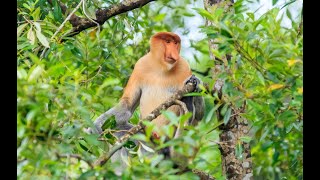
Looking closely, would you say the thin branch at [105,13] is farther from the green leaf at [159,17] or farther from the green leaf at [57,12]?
the green leaf at [159,17]

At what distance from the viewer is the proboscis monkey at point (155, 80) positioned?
564 centimetres

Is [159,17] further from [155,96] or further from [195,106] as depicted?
[195,106]

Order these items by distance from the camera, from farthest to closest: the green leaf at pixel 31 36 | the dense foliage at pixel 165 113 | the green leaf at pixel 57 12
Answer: the green leaf at pixel 57 12 → the green leaf at pixel 31 36 → the dense foliage at pixel 165 113

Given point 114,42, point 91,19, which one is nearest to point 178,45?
point 114,42

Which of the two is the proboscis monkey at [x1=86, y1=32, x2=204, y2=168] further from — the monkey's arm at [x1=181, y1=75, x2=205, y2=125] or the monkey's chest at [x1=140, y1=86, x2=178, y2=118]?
the monkey's arm at [x1=181, y1=75, x2=205, y2=125]

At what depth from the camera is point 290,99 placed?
11.8ft

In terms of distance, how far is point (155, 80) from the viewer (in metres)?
5.81

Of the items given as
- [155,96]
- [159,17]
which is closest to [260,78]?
[155,96]

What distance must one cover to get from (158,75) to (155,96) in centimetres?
18

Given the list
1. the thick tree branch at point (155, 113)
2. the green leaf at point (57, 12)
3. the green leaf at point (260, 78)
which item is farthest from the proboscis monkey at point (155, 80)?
the green leaf at point (260, 78)

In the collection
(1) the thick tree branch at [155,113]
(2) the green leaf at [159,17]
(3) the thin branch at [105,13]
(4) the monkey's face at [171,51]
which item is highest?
(3) the thin branch at [105,13]

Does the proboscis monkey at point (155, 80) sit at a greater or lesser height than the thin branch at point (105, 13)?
lesser

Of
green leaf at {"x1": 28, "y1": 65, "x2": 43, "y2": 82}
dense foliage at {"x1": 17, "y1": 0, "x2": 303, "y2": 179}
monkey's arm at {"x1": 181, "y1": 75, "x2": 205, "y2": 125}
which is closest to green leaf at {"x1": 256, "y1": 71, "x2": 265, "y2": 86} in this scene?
dense foliage at {"x1": 17, "y1": 0, "x2": 303, "y2": 179}
